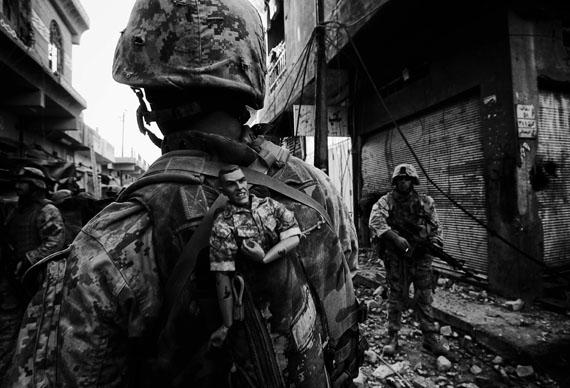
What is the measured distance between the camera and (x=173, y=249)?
0.86m

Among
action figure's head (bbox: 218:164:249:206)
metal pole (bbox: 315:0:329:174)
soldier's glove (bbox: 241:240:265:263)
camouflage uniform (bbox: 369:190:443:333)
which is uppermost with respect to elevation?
metal pole (bbox: 315:0:329:174)

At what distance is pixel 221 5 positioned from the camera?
106cm

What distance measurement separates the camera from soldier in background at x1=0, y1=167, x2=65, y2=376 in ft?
11.6

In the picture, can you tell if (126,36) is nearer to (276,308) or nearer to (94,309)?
(94,309)

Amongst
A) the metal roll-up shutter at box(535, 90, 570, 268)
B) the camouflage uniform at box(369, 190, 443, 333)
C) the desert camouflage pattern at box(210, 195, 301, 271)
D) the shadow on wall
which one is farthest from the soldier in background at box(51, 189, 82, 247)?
the metal roll-up shutter at box(535, 90, 570, 268)

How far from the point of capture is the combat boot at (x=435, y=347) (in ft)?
11.3

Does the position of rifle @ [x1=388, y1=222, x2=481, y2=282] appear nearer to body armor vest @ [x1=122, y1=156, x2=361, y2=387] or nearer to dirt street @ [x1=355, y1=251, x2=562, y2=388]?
dirt street @ [x1=355, y1=251, x2=562, y2=388]

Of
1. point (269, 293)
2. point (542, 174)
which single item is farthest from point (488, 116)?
point (269, 293)

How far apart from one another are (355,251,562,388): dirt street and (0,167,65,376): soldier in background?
151 inches

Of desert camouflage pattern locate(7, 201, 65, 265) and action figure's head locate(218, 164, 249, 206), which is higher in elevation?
action figure's head locate(218, 164, 249, 206)

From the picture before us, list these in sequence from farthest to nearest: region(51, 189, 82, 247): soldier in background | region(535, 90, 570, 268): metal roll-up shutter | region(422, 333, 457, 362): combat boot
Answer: region(51, 189, 82, 247): soldier in background, region(535, 90, 570, 268): metal roll-up shutter, region(422, 333, 457, 362): combat boot

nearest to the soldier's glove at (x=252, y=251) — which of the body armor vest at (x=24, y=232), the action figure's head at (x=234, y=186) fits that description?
the action figure's head at (x=234, y=186)

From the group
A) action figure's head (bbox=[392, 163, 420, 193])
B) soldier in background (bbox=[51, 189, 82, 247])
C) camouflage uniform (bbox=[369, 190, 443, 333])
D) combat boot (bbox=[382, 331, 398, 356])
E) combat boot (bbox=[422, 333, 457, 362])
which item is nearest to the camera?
combat boot (bbox=[422, 333, 457, 362])

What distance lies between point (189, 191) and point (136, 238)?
0.63ft
